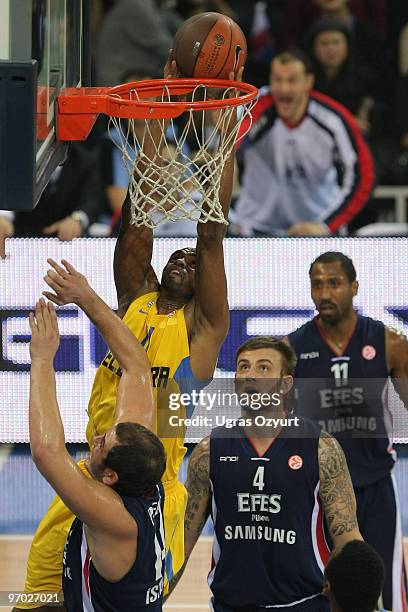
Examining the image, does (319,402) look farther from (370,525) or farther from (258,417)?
(258,417)

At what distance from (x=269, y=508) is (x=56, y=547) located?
0.91m

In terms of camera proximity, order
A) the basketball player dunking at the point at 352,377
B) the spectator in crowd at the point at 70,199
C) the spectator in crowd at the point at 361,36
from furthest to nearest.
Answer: the spectator in crowd at the point at 361,36
the spectator in crowd at the point at 70,199
the basketball player dunking at the point at 352,377

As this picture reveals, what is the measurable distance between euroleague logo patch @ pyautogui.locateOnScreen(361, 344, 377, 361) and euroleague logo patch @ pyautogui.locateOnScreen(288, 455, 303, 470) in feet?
5.04

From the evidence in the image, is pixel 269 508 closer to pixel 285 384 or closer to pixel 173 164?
pixel 285 384

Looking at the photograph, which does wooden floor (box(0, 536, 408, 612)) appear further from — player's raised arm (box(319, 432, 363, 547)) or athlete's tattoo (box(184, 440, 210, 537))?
player's raised arm (box(319, 432, 363, 547))

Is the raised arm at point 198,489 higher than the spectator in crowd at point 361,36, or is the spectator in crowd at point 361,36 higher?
the spectator in crowd at point 361,36

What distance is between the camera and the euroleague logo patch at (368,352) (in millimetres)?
6599

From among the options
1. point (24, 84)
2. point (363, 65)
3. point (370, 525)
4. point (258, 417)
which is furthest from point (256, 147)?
point (24, 84)

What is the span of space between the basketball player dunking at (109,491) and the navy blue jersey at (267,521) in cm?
79

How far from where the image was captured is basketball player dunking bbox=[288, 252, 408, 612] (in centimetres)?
634

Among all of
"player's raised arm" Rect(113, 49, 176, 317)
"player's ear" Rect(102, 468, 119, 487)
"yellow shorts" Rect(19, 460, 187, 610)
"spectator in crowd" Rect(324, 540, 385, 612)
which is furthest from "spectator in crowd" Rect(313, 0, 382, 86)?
"spectator in crowd" Rect(324, 540, 385, 612)

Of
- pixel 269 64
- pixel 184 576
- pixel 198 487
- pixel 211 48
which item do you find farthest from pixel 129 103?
pixel 269 64

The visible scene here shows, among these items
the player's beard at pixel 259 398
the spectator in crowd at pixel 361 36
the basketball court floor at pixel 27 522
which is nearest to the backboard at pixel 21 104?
Answer: the player's beard at pixel 259 398

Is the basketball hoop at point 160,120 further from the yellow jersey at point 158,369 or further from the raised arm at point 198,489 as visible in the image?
the raised arm at point 198,489
